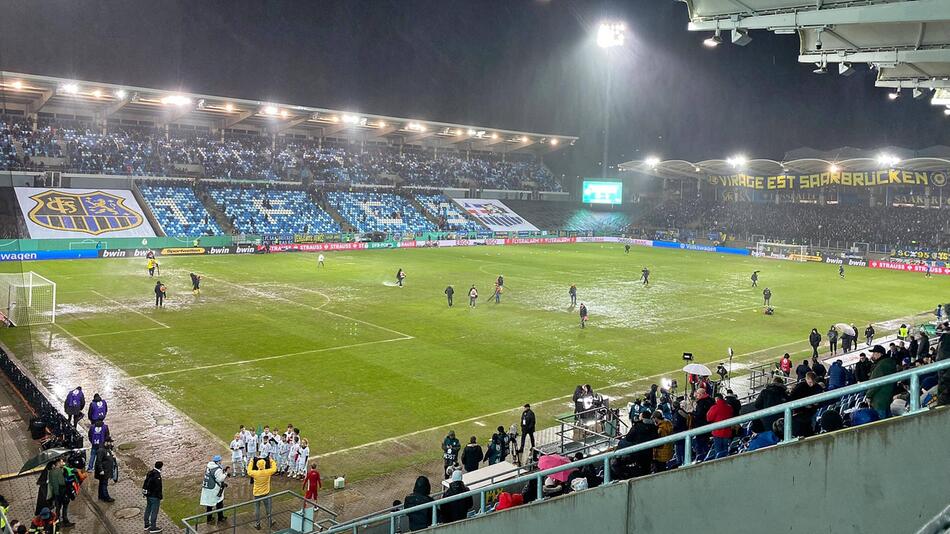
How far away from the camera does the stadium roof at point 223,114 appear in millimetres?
60159

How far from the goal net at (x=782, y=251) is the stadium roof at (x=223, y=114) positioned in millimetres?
33613

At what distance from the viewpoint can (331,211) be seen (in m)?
76.1

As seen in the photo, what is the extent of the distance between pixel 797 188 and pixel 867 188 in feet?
24.4

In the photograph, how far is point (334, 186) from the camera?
82000 mm

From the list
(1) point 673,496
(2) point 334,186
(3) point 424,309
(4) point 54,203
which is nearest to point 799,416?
(1) point 673,496

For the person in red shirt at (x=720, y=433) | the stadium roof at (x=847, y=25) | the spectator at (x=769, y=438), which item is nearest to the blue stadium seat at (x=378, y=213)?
the stadium roof at (x=847, y=25)

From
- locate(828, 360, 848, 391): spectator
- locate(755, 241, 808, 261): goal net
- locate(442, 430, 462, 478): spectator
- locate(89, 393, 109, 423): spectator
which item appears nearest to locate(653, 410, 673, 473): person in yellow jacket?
locate(828, 360, 848, 391): spectator

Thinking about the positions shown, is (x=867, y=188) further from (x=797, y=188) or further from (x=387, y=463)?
(x=387, y=463)

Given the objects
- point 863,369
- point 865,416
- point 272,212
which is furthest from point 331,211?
point 865,416

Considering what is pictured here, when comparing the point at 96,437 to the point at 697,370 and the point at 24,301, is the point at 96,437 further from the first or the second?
the point at 697,370

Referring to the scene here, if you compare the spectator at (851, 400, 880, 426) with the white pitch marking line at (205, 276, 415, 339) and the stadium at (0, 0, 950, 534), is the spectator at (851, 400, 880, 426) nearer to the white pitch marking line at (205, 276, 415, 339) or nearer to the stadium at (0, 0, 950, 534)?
the stadium at (0, 0, 950, 534)

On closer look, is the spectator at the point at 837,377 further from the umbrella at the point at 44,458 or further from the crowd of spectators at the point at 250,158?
the crowd of spectators at the point at 250,158

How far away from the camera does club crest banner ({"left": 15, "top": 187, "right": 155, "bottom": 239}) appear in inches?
2146

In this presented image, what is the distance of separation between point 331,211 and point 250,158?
37.9ft
